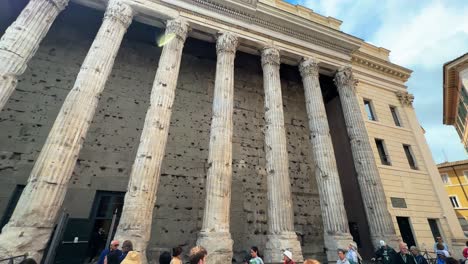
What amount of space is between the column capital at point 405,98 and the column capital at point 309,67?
6.93m

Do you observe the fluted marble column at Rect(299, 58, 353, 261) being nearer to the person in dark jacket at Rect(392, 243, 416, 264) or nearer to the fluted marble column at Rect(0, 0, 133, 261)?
the person in dark jacket at Rect(392, 243, 416, 264)

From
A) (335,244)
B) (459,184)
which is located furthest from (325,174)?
(459,184)

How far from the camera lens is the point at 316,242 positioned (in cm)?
1189

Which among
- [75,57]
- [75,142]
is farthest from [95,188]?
[75,57]

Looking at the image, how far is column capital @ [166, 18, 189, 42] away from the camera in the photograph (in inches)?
389

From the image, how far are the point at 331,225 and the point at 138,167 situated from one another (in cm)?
709

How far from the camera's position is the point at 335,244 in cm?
803

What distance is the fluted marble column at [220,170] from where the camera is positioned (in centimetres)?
685

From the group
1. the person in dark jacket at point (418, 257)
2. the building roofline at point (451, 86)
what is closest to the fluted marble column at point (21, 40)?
the person in dark jacket at point (418, 257)

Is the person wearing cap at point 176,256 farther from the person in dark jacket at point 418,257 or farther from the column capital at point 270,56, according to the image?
the column capital at point 270,56

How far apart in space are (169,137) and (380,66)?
13.9 meters

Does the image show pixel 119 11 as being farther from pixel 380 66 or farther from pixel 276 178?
pixel 380 66

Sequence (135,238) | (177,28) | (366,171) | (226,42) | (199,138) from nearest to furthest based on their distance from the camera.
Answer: (135,238) → (177,28) → (366,171) → (226,42) → (199,138)

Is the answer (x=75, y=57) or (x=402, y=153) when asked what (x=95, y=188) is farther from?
(x=402, y=153)
